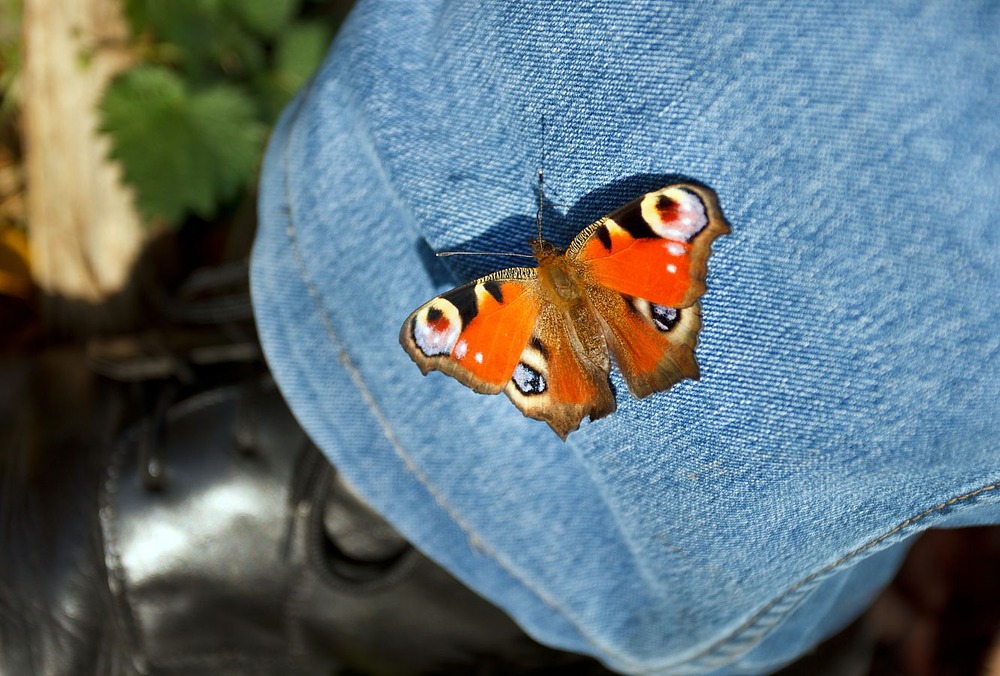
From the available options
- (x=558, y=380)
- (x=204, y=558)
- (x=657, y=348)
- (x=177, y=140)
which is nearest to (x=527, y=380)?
(x=558, y=380)

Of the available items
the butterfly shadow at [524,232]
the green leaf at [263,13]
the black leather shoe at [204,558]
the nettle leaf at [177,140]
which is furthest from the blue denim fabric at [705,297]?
the green leaf at [263,13]

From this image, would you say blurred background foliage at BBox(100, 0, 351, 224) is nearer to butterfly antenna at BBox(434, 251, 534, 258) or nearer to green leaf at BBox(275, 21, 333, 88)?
green leaf at BBox(275, 21, 333, 88)

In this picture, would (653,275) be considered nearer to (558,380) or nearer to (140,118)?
(558,380)

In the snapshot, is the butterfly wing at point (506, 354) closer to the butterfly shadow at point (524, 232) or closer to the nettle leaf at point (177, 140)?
the butterfly shadow at point (524, 232)

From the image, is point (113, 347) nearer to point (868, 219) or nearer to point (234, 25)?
point (234, 25)

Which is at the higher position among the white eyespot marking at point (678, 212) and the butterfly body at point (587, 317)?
the white eyespot marking at point (678, 212)

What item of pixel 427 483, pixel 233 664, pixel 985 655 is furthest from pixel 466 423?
pixel 985 655
